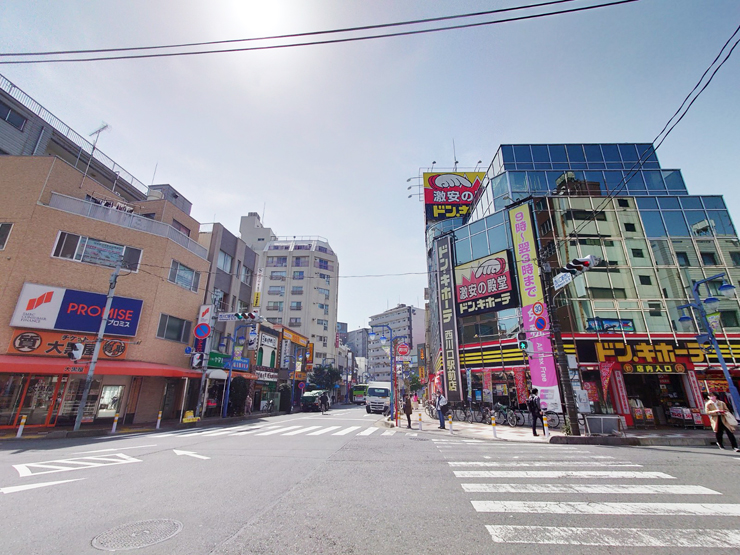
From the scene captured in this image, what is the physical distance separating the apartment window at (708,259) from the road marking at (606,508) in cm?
2338

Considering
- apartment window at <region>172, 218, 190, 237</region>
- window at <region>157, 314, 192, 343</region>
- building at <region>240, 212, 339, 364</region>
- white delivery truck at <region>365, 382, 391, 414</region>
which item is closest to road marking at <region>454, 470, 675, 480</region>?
window at <region>157, 314, 192, 343</region>

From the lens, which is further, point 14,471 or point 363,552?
point 14,471

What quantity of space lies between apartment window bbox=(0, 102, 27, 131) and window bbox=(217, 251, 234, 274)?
47.0 feet

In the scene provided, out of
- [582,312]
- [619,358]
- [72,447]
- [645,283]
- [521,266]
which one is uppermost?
[521,266]

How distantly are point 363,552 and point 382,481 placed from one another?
301 centimetres

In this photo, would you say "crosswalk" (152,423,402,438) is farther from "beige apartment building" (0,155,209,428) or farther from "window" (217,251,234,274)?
"window" (217,251,234,274)

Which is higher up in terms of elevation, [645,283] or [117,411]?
[645,283]

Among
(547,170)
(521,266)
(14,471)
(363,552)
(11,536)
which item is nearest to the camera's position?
(363,552)

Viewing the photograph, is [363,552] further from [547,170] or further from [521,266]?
[547,170]

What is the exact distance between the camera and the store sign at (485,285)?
896 inches

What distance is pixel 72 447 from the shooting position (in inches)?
425

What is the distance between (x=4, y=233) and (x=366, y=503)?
22679 mm

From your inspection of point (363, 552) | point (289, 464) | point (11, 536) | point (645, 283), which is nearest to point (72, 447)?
point (289, 464)

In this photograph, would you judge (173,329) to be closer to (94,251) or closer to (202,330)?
(202,330)
